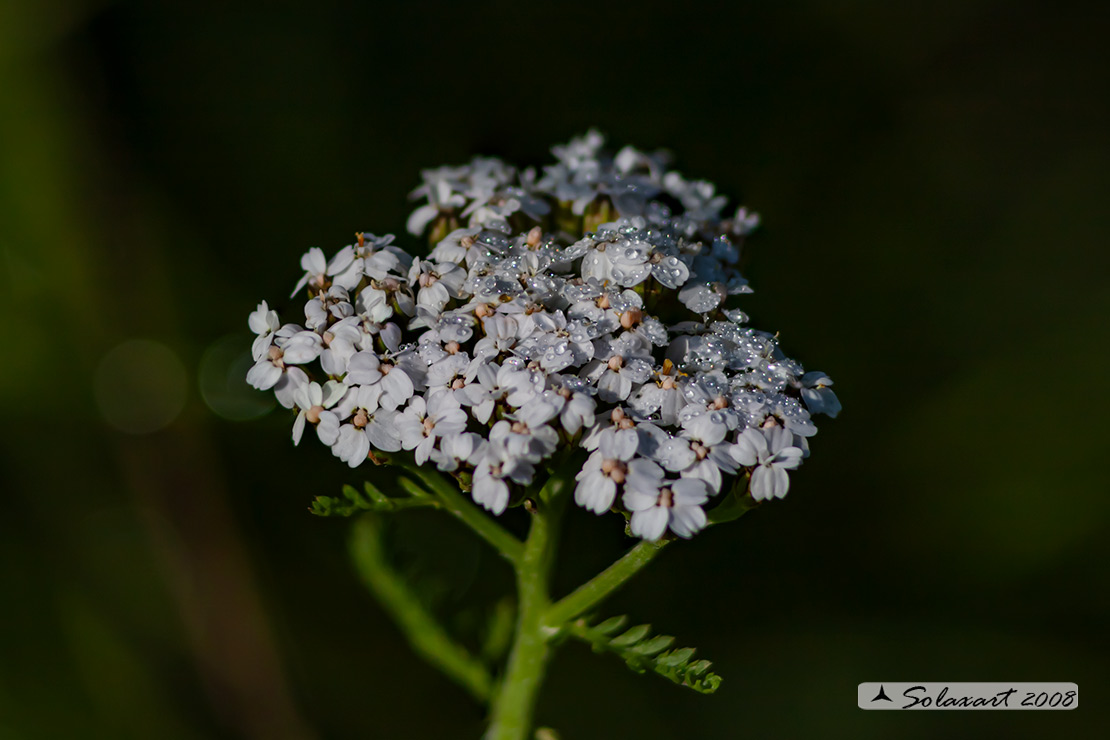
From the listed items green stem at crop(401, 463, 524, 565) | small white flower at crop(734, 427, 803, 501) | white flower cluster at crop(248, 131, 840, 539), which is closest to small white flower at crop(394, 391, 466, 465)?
white flower cluster at crop(248, 131, 840, 539)

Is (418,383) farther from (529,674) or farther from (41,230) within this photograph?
(41,230)

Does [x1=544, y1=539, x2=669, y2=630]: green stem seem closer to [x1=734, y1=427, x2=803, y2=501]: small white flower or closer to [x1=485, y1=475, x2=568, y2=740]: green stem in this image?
[x1=485, y1=475, x2=568, y2=740]: green stem

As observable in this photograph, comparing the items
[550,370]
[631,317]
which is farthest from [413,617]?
[631,317]

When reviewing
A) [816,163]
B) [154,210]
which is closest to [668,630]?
[816,163]

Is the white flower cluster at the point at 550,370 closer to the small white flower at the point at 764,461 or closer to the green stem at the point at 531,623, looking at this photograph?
the small white flower at the point at 764,461

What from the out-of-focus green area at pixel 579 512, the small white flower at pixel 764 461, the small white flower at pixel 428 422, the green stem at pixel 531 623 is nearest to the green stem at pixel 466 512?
the green stem at pixel 531 623

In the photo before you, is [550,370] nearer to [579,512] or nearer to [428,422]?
[428,422]
